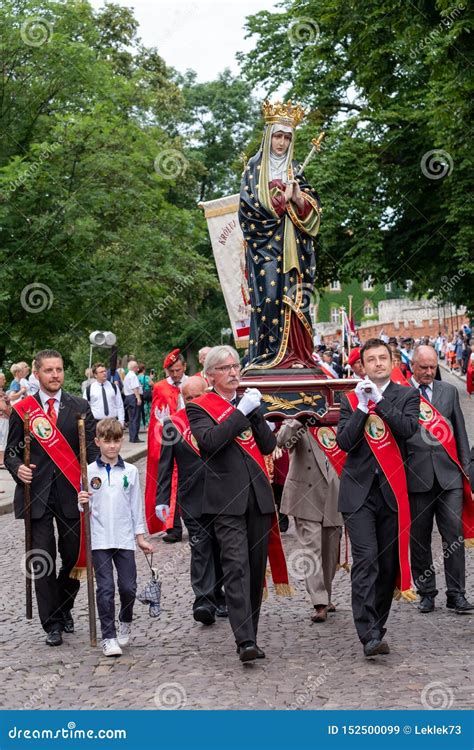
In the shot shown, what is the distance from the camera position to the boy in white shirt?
7496mm

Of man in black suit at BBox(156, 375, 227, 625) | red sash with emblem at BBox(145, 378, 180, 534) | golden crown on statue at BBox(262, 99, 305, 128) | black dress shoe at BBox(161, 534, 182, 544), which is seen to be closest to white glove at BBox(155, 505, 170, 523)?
man in black suit at BBox(156, 375, 227, 625)

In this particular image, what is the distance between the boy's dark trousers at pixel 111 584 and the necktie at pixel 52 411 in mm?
960

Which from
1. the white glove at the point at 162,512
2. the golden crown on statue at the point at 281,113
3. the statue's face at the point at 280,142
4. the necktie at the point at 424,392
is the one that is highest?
the golden crown on statue at the point at 281,113

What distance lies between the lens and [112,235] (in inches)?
1113

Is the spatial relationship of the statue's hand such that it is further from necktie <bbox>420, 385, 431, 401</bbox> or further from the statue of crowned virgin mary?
necktie <bbox>420, 385, 431, 401</bbox>

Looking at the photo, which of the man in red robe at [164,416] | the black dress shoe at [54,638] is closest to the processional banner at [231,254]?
the man in red robe at [164,416]

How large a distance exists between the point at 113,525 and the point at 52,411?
925mm

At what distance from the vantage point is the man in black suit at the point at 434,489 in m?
8.35

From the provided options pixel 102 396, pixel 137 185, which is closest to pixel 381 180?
pixel 137 185

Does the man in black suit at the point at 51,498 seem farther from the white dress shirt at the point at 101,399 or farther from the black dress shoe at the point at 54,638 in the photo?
Result: the white dress shirt at the point at 101,399

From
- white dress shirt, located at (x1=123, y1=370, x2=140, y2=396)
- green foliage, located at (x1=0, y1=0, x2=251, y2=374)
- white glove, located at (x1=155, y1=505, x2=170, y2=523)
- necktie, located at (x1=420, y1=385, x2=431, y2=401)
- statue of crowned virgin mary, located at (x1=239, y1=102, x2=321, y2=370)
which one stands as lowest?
white glove, located at (x1=155, y1=505, x2=170, y2=523)

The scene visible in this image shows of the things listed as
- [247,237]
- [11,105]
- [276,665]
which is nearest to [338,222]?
[11,105]

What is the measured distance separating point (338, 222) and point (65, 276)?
7827 mm

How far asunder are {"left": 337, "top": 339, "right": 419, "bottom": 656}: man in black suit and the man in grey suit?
1099 mm
